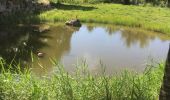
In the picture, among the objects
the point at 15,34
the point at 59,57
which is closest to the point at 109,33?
the point at 15,34

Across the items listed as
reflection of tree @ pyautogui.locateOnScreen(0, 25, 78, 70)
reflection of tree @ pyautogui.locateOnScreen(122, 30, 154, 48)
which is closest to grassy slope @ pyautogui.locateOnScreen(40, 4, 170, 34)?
reflection of tree @ pyautogui.locateOnScreen(122, 30, 154, 48)

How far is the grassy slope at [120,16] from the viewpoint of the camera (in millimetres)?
24781

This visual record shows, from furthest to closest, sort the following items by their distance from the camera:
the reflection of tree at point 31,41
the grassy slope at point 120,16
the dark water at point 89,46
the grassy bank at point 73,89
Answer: the grassy slope at point 120,16
the reflection of tree at point 31,41
the dark water at point 89,46
the grassy bank at point 73,89

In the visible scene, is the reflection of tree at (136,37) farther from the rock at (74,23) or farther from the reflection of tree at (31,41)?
A: the reflection of tree at (31,41)

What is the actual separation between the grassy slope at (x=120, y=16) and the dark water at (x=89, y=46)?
2.78ft

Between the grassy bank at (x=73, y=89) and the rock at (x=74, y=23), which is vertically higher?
the grassy bank at (x=73, y=89)

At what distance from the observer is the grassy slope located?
81.3ft

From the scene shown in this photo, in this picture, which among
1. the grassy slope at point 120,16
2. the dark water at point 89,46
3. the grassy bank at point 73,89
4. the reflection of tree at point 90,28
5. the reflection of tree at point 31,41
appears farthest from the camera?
the grassy slope at point 120,16

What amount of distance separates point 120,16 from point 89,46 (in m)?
9.26

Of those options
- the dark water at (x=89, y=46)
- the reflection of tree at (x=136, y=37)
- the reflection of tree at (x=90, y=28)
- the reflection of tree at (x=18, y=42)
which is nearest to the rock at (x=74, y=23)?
the dark water at (x=89, y=46)

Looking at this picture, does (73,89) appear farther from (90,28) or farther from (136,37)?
(90,28)

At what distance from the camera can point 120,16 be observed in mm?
27391

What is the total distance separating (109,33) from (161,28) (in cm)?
320

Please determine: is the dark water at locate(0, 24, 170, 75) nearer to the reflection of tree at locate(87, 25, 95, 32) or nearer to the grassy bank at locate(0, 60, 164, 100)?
the reflection of tree at locate(87, 25, 95, 32)
